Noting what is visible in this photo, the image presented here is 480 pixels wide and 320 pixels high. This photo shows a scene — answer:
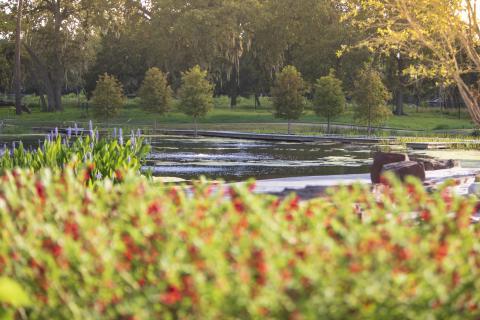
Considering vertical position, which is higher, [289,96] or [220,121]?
[289,96]

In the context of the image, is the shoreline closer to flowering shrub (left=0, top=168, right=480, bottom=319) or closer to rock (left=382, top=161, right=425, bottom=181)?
rock (left=382, top=161, right=425, bottom=181)

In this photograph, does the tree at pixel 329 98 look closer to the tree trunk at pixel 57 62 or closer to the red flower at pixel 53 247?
Answer: the tree trunk at pixel 57 62

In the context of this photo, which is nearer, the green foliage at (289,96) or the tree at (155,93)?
the green foliage at (289,96)

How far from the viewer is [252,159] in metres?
28.2

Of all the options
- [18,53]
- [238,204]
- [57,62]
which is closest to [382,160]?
[238,204]

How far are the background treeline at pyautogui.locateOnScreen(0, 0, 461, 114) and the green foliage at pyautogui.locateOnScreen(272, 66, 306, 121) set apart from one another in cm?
1841

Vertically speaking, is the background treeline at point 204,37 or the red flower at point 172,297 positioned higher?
the background treeline at point 204,37

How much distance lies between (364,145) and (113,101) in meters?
23.9

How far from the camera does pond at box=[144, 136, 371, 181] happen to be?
23.0 metres

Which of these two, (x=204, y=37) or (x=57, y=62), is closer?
(x=204, y=37)

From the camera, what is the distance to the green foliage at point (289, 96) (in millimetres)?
51750

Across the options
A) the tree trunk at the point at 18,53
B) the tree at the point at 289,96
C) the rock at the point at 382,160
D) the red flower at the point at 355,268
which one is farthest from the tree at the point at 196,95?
the red flower at the point at 355,268

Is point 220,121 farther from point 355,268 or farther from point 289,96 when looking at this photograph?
point 355,268

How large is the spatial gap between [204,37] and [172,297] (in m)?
69.2
